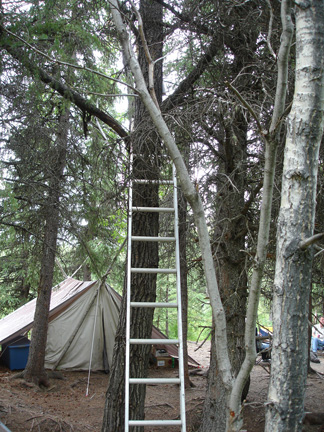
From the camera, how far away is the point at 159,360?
978 centimetres

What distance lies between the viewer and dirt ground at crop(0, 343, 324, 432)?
5.17m

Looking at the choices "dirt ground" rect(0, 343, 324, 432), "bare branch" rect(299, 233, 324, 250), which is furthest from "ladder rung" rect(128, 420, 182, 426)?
"bare branch" rect(299, 233, 324, 250)

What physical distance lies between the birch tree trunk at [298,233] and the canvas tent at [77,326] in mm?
7261

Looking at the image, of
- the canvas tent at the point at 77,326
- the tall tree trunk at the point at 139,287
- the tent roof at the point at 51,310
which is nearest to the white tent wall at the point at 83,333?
the canvas tent at the point at 77,326

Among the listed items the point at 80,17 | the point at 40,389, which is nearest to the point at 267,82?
the point at 80,17

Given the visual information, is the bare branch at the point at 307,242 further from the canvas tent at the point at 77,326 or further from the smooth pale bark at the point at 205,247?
the canvas tent at the point at 77,326

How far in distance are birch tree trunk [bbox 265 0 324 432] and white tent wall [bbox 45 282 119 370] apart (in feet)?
24.5

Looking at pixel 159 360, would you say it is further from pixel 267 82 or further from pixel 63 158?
pixel 267 82

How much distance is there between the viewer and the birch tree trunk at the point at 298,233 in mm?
1800

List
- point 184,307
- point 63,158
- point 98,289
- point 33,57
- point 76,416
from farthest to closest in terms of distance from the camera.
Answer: point 98,289
point 184,307
point 63,158
point 76,416
point 33,57

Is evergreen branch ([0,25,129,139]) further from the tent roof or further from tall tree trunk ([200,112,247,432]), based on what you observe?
the tent roof

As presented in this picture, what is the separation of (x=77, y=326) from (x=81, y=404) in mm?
2907

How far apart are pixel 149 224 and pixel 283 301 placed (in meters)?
2.43

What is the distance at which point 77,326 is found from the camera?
9.30 metres
